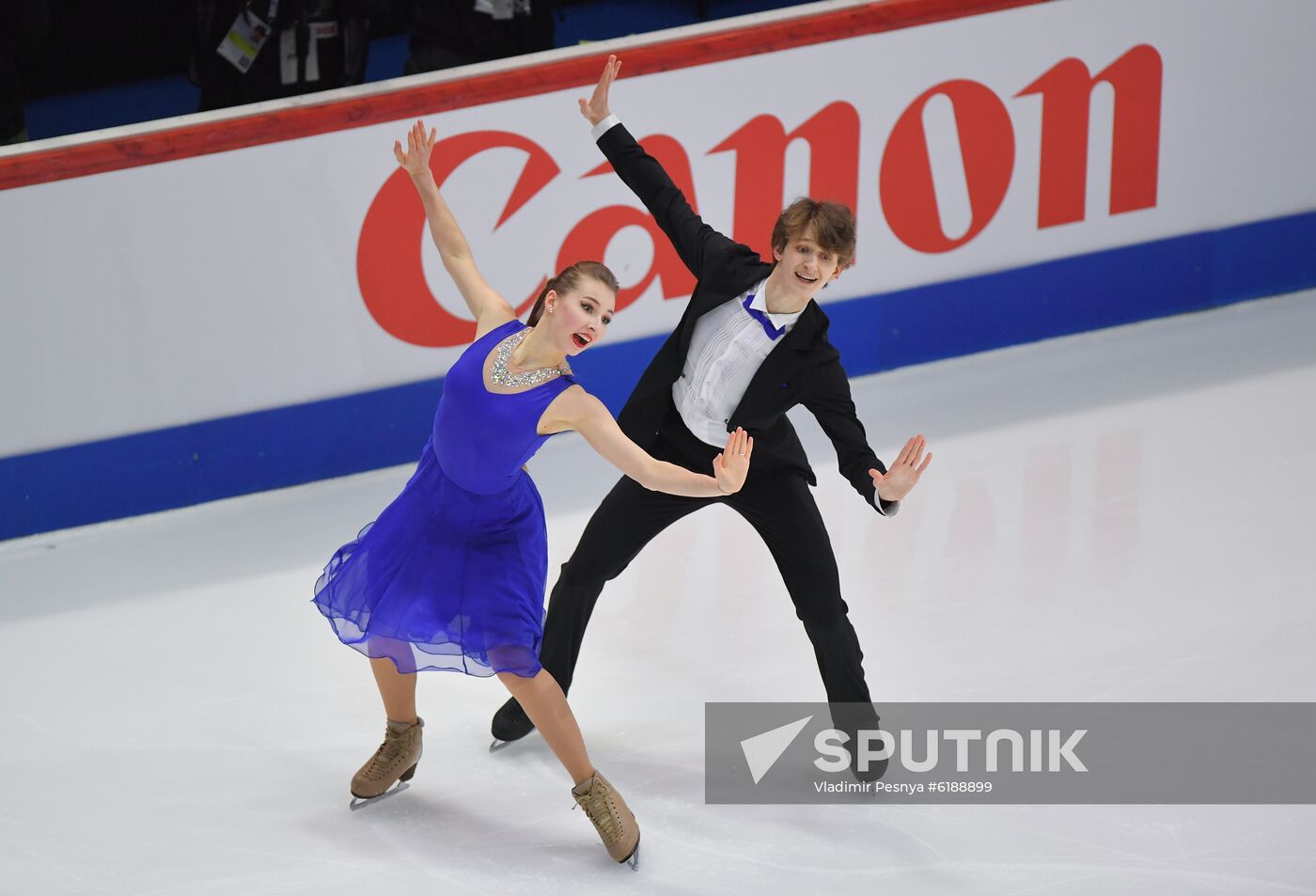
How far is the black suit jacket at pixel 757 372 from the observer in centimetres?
359

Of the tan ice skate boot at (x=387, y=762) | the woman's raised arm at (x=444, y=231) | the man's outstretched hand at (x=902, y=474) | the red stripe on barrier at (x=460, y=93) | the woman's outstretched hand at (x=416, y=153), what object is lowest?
the tan ice skate boot at (x=387, y=762)

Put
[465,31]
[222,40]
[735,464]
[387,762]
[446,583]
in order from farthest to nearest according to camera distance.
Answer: [465,31], [222,40], [387,762], [446,583], [735,464]

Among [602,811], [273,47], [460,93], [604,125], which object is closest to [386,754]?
[602,811]

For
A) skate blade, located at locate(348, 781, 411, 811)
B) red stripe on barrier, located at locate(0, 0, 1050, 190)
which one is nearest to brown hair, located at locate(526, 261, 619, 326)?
skate blade, located at locate(348, 781, 411, 811)

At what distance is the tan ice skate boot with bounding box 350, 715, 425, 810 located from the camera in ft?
12.3

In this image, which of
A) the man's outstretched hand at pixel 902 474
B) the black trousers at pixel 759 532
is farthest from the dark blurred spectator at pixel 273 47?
the man's outstretched hand at pixel 902 474

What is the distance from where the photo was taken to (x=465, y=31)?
19.8ft

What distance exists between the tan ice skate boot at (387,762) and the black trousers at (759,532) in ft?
1.18

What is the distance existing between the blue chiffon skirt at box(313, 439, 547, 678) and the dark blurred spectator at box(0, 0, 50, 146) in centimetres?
276

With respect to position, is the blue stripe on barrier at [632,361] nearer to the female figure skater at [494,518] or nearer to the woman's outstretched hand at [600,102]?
the female figure skater at [494,518]

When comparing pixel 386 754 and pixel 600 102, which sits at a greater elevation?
pixel 600 102

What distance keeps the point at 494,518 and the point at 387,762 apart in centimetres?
66

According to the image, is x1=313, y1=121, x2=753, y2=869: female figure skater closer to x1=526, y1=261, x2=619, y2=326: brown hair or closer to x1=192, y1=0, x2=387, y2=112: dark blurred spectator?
x1=526, y1=261, x2=619, y2=326: brown hair

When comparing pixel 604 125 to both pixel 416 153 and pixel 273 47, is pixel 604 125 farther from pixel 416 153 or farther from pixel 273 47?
pixel 273 47
